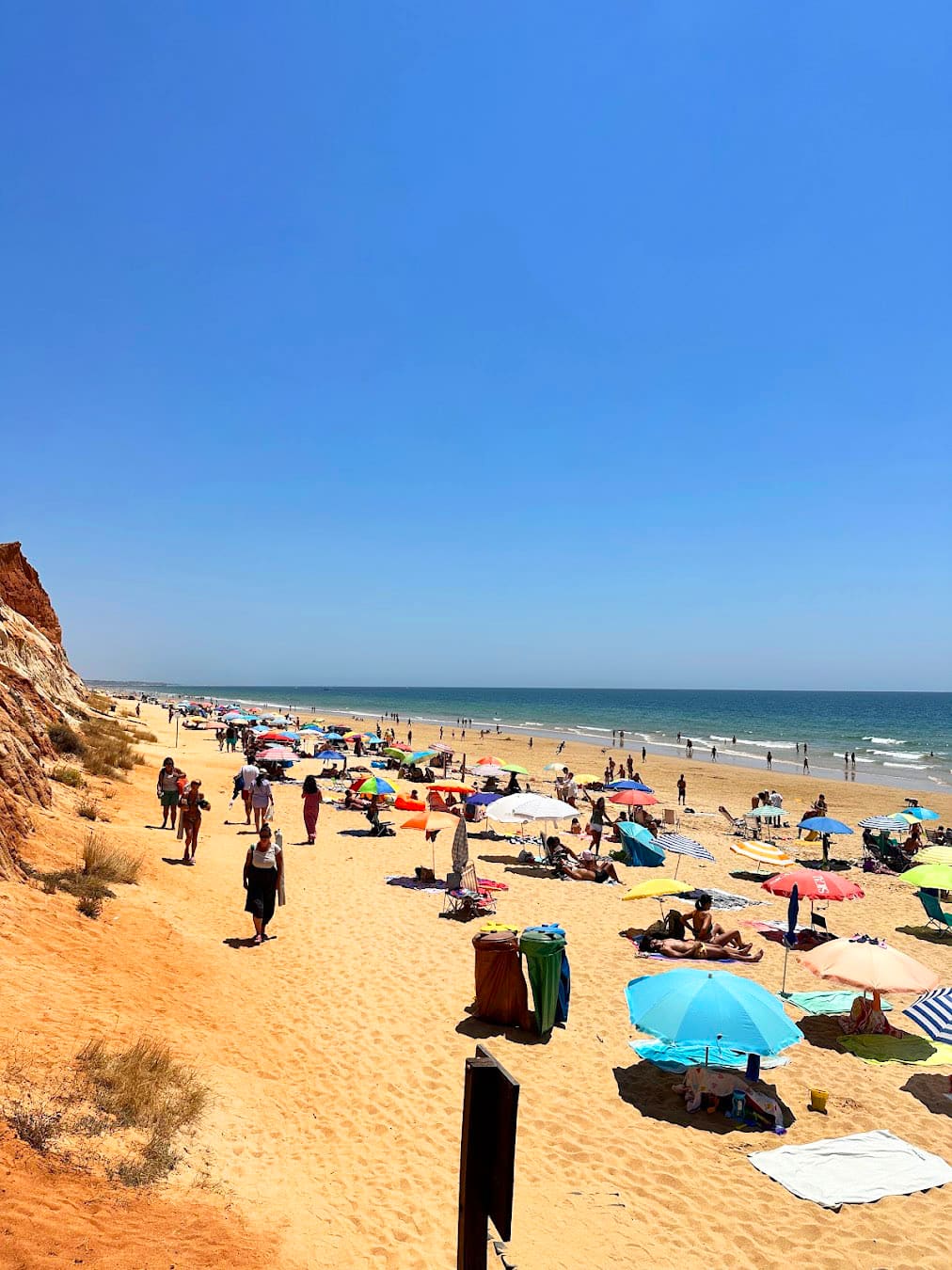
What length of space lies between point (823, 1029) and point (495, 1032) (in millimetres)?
4034

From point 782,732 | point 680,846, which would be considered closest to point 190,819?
point 680,846

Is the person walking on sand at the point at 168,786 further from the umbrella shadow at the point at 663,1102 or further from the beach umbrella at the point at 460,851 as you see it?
the umbrella shadow at the point at 663,1102

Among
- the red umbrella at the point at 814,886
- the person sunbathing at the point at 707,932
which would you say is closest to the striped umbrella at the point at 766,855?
the red umbrella at the point at 814,886

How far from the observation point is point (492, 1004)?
8117 mm

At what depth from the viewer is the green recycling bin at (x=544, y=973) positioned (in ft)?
25.7

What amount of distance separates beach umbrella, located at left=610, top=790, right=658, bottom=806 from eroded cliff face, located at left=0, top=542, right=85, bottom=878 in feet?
40.5

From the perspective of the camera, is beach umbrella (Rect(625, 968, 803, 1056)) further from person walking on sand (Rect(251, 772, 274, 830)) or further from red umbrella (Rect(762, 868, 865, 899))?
person walking on sand (Rect(251, 772, 274, 830))

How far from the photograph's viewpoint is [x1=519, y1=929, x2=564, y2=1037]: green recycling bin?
309 inches

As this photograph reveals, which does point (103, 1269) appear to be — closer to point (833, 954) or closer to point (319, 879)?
point (833, 954)

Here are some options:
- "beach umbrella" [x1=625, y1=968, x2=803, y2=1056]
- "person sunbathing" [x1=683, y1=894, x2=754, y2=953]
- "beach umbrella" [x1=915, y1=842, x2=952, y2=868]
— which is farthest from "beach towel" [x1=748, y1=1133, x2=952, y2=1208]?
"beach umbrella" [x1=915, y1=842, x2=952, y2=868]

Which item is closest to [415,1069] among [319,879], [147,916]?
[147,916]

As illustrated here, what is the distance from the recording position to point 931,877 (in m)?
12.1

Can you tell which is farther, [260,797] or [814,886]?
[260,797]

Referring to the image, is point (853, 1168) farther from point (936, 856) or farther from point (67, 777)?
point (67, 777)
